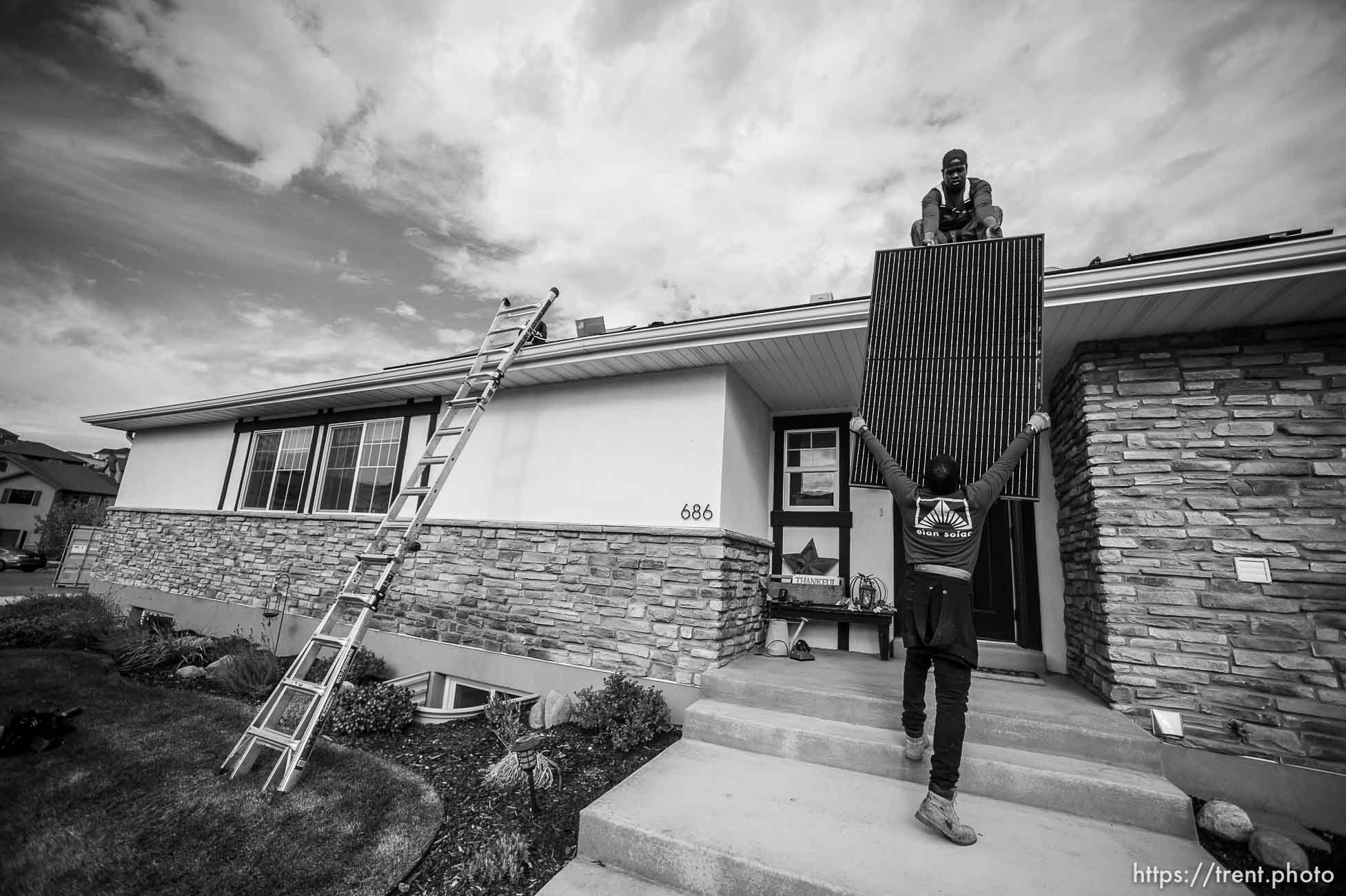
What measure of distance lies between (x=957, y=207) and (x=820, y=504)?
345 centimetres

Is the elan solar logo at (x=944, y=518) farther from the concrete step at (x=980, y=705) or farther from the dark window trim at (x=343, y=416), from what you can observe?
the dark window trim at (x=343, y=416)

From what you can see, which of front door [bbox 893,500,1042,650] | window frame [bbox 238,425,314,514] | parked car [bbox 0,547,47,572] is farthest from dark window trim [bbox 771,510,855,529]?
parked car [bbox 0,547,47,572]

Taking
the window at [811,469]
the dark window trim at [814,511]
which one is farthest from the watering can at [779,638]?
the window at [811,469]

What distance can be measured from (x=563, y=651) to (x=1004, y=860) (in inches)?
154

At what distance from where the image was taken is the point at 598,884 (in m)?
2.33

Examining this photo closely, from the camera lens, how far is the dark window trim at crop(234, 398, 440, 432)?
719 cm

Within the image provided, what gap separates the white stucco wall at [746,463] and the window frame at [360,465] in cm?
480

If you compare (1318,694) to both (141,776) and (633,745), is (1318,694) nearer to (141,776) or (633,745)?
(633,745)

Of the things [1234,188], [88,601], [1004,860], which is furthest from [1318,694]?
[88,601]

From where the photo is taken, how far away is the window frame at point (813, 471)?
608 centimetres

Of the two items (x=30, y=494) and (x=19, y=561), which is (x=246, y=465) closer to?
(x=19, y=561)

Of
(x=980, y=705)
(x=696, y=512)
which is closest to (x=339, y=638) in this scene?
(x=696, y=512)

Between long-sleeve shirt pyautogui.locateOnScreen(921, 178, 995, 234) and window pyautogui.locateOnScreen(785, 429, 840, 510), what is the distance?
2.74 m

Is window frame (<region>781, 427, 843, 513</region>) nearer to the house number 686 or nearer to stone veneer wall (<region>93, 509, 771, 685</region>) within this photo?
stone veneer wall (<region>93, 509, 771, 685</region>)
